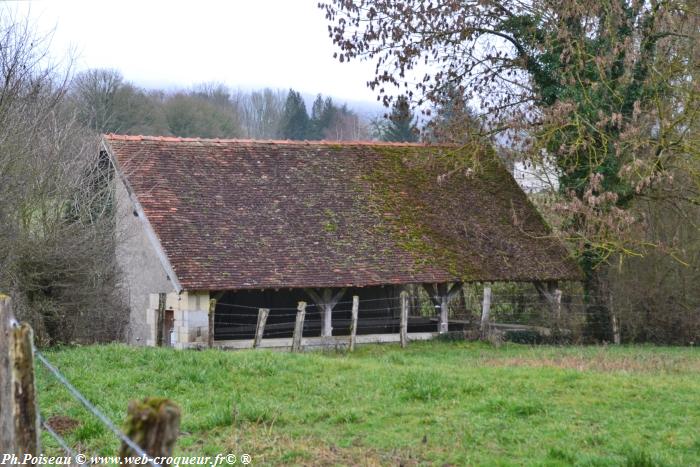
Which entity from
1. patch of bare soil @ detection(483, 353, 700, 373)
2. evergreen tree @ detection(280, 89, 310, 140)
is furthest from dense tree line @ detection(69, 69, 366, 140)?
patch of bare soil @ detection(483, 353, 700, 373)

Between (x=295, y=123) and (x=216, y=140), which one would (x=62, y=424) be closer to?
(x=216, y=140)

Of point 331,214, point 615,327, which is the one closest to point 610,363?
point 615,327

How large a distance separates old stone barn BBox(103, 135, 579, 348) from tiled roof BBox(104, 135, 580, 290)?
0.13ft

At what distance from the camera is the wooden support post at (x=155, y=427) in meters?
4.31

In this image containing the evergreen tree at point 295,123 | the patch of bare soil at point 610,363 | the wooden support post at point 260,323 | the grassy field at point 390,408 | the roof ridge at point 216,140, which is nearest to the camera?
the grassy field at point 390,408

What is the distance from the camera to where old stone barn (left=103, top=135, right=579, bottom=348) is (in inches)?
821

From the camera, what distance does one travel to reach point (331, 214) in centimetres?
2342

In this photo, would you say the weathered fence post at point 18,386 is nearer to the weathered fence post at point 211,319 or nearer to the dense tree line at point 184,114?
the weathered fence post at point 211,319

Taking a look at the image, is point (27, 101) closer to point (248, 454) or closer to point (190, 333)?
point (190, 333)

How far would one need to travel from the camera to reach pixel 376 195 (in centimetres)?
2464

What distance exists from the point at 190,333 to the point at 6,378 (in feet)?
46.9

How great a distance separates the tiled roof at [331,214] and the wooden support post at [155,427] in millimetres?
15279

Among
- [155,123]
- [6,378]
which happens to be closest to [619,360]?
[6,378]

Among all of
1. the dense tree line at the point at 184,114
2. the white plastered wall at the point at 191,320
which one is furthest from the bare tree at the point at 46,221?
the dense tree line at the point at 184,114
